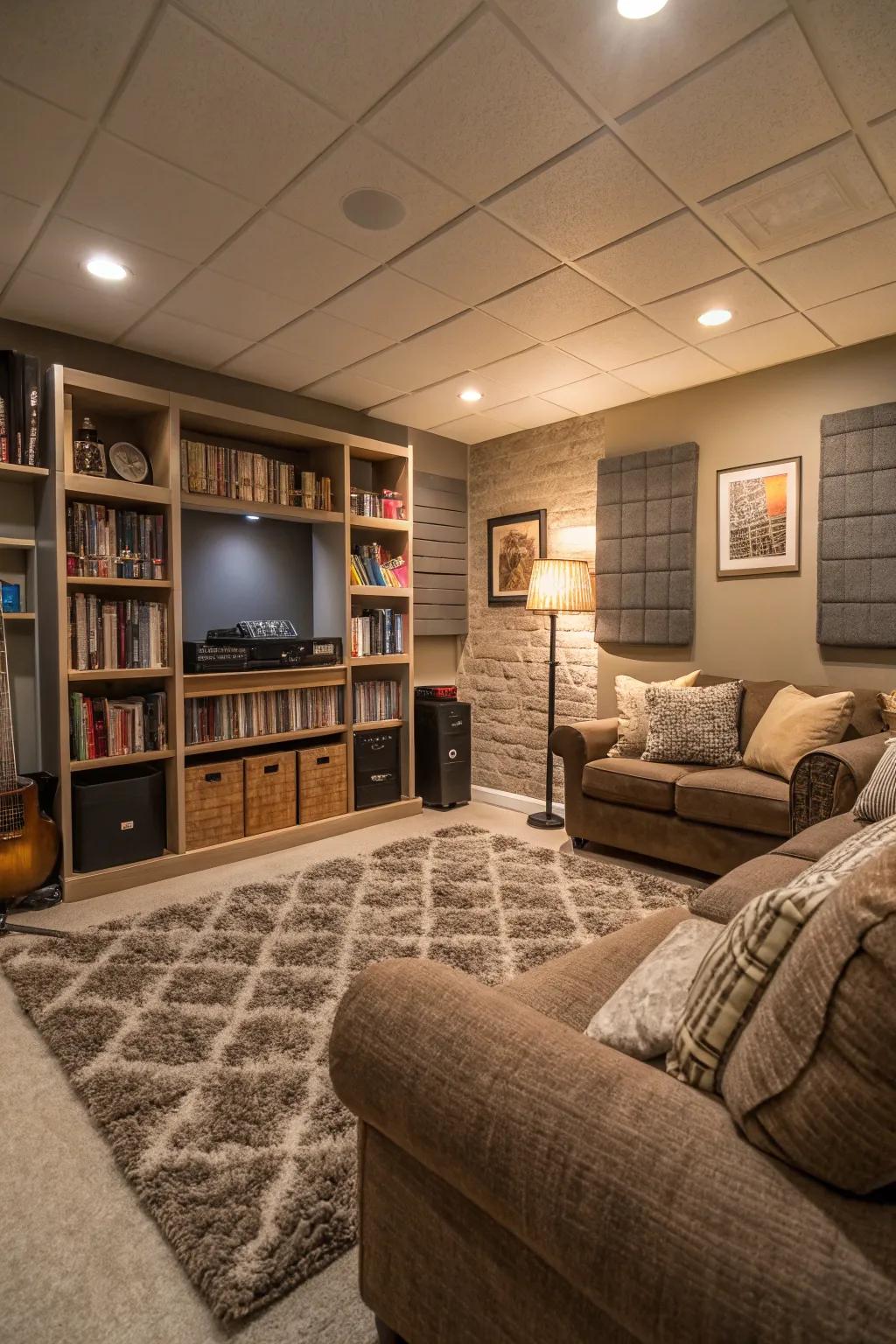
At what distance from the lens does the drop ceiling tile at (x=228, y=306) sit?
2.85 m

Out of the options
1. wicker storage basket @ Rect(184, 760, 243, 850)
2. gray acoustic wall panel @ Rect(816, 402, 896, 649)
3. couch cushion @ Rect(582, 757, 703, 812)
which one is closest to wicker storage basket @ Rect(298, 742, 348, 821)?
A: wicker storage basket @ Rect(184, 760, 243, 850)

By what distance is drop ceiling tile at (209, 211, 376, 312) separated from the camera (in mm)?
2467

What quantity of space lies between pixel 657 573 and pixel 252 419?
7.92ft

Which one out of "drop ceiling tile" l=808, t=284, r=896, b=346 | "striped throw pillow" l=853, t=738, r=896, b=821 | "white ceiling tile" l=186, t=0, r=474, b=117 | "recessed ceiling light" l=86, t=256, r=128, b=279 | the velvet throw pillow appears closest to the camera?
"white ceiling tile" l=186, t=0, r=474, b=117

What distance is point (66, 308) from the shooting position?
10.1 feet

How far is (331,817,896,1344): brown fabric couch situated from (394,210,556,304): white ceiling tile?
2350 millimetres

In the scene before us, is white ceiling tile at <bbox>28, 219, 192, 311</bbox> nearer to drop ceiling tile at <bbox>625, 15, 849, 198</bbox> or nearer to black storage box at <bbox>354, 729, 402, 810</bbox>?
drop ceiling tile at <bbox>625, 15, 849, 198</bbox>

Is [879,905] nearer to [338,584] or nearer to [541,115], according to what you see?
[541,115]

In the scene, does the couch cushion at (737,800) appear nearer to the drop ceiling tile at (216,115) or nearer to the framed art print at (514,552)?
the framed art print at (514,552)

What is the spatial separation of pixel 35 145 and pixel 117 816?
99.3 inches

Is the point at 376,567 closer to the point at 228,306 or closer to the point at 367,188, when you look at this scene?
the point at 228,306

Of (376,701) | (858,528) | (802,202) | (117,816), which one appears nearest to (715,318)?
(802,202)

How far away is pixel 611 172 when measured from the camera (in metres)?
2.15

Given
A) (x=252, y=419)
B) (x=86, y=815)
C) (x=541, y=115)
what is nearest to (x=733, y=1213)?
(x=541, y=115)
